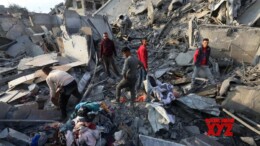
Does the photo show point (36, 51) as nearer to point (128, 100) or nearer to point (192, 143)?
point (128, 100)

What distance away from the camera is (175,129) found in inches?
221

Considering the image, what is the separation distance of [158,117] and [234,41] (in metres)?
4.66

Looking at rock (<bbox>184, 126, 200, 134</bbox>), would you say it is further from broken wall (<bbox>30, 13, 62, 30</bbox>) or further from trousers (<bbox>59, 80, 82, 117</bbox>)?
broken wall (<bbox>30, 13, 62, 30</bbox>)

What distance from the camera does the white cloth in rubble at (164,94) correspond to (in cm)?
607

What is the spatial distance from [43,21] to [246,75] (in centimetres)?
1256

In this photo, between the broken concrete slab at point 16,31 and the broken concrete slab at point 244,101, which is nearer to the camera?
the broken concrete slab at point 244,101

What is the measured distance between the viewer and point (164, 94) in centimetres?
625

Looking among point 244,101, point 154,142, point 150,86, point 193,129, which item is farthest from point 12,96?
point 244,101

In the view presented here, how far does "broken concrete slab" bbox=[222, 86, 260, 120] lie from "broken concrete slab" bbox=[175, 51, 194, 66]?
2613mm

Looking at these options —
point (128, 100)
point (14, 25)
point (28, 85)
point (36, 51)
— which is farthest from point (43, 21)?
point (128, 100)

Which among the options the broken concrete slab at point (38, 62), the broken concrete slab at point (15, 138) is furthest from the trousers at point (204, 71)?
the broken concrete slab at point (38, 62)

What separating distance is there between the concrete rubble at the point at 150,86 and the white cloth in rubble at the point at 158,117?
0.02 meters

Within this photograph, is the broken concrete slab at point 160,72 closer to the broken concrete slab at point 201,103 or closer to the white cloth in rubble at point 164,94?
the white cloth in rubble at point 164,94

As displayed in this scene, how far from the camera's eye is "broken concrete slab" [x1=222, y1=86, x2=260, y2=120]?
6.07 m
